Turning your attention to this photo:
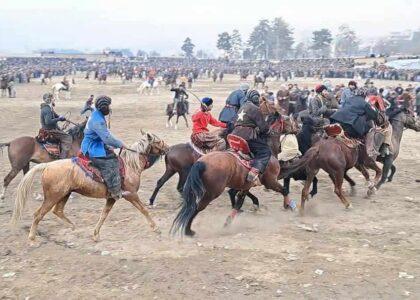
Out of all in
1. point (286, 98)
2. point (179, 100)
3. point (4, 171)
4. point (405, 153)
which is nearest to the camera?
point (4, 171)

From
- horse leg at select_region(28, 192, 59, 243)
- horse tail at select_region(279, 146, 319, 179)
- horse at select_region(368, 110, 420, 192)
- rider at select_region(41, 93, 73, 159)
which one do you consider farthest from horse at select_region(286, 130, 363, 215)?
rider at select_region(41, 93, 73, 159)

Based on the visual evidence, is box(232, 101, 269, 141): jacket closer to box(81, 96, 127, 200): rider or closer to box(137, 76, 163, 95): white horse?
box(81, 96, 127, 200): rider

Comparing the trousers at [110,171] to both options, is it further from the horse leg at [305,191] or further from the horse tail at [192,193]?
the horse leg at [305,191]

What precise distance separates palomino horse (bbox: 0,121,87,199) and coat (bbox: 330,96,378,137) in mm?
5352

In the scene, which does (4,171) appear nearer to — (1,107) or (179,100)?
(179,100)

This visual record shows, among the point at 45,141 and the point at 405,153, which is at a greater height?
the point at 45,141

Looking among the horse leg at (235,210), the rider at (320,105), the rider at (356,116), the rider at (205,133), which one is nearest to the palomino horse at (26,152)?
the rider at (205,133)

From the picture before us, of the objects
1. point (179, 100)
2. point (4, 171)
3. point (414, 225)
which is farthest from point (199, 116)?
point (179, 100)

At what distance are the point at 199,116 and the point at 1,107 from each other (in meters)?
20.2

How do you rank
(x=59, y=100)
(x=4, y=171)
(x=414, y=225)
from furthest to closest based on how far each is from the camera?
1. (x=59, y=100)
2. (x=4, y=171)
3. (x=414, y=225)

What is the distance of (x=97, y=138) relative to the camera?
756 cm

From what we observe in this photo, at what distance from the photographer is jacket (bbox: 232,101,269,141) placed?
8.01m

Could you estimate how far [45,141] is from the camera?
10188 mm

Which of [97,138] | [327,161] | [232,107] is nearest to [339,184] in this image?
[327,161]
